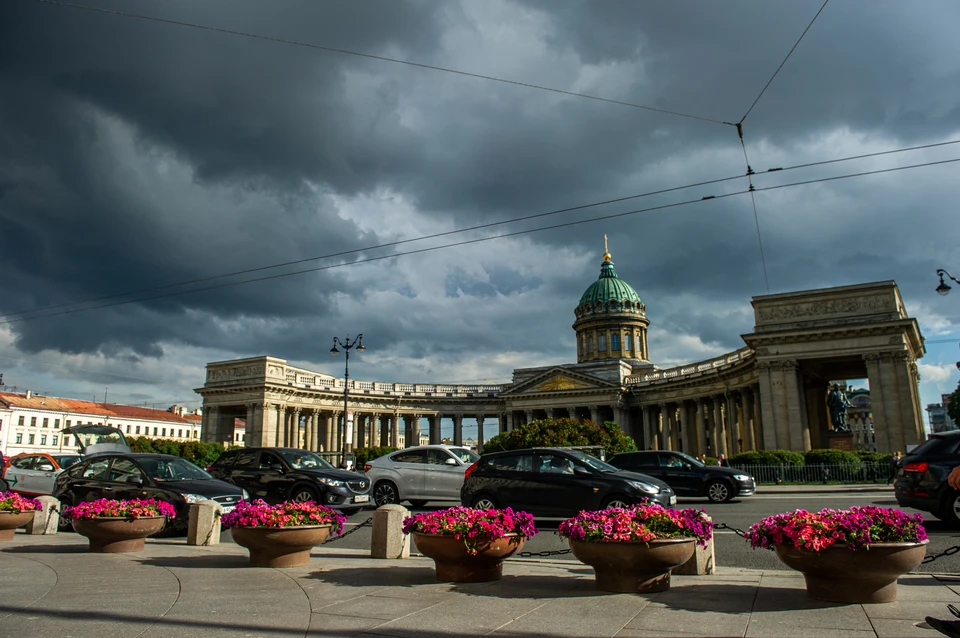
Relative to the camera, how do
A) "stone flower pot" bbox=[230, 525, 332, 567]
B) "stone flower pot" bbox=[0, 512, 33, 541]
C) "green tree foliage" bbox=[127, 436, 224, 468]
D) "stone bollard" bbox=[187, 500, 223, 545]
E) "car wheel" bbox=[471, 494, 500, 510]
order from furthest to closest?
"green tree foliage" bbox=[127, 436, 224, 468], "car wheel" bbox=[471, 494, 500, 510], "stone flower pot" bbox=[0, 512, 33, 541], "stone bollard" bbox=[187, 500, 223, 545], "stone flower pot" bbox=[230, 525, 332, 567]

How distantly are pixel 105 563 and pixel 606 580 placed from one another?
25.0 feet

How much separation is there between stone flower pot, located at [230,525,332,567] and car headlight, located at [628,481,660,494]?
6657mm

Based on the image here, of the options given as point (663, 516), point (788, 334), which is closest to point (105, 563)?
point (663, 516)

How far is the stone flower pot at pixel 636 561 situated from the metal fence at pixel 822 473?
28.2 metres

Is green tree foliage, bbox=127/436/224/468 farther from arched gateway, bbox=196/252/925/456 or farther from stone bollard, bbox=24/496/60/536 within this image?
stone bollard, bbox=24/496/60/536

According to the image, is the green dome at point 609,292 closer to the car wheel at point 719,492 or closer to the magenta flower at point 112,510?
the car wheel at point 719,492

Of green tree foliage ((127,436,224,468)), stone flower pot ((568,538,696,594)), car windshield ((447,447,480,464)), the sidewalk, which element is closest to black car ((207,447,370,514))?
car windshield ((447,447,480,464))

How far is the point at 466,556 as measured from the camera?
8461mm

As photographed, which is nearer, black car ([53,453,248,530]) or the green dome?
black car ([53,453,248,530])

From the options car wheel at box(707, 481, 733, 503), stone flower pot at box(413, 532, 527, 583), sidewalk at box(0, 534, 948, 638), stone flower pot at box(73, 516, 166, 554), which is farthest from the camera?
car wheel at box(707, 481, 733, 503)

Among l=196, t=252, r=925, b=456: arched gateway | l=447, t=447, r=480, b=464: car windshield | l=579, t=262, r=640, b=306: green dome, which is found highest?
l=579, t=262, r=640, b=306: green dome

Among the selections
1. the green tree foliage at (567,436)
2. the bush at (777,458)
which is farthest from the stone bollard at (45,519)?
the bush at (777,458)

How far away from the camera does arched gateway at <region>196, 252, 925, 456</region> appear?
4166cm

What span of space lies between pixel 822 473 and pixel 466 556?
2928 centimetres
